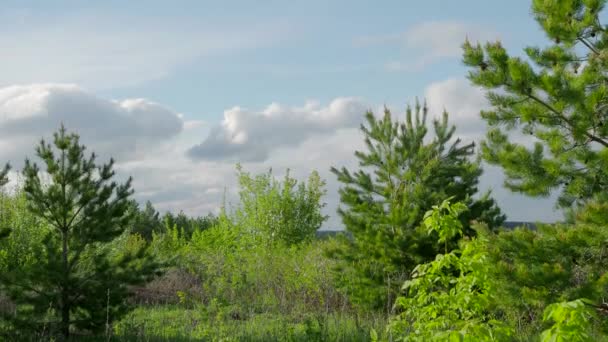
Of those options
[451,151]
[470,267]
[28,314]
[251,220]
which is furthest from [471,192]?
[251,220]

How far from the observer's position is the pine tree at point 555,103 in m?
8.69

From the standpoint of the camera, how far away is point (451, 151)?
12.8m

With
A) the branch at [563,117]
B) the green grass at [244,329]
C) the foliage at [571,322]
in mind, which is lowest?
the green grass at [244,329]

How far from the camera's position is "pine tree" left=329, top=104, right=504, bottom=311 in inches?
473

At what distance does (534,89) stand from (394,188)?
435 centimetres

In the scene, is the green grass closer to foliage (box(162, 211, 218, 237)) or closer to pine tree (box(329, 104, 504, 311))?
pine tree (box(329, 104, 504, 311))

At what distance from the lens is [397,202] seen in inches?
492

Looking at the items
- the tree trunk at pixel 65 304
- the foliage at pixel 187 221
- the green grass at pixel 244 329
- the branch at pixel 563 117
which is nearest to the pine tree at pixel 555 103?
the branch at pixel 563 117

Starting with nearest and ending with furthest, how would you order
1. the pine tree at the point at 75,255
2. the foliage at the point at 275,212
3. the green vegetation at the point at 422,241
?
1. the green vegetation at the point at 422,241
2. the pine tree at the point at 75,255
3. the foliage at the point at 275,212

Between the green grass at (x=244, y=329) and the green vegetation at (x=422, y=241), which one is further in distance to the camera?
the green grass at (x=244, y=329)

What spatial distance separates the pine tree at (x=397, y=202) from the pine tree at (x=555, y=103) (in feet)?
7.41

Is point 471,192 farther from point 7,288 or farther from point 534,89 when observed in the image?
point 7,288

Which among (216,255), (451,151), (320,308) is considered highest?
(451,151)

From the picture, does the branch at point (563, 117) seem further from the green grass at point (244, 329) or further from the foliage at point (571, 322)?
the foliage at point (571, 322)
